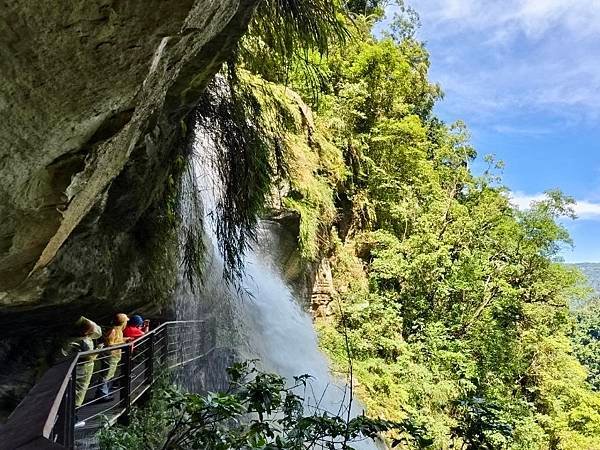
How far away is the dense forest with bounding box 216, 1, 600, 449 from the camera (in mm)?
13070

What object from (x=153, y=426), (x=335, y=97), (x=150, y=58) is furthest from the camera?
(x=335, y=97)

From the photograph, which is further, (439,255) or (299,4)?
(439,255)

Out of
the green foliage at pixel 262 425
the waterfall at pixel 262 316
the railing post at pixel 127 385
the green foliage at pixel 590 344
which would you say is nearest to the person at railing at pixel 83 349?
the railing post at pixel 127 385

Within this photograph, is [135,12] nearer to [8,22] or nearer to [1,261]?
[8,22]

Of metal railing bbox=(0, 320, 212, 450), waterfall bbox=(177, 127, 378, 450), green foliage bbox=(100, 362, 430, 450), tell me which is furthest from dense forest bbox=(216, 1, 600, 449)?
green foliage bbox=(100, 362, 430, 450)

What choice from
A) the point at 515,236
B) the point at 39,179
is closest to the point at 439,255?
the point at 515,236

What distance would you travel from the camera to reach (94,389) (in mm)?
5559

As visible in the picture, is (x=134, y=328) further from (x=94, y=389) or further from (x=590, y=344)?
(x=590, y=344)

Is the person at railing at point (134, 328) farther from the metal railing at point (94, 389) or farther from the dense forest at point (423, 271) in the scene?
the dense forest at point (423, 271)

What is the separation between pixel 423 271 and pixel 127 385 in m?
12.1

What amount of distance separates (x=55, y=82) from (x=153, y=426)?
369cm

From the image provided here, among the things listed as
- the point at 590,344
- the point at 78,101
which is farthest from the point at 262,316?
the point at 590,344

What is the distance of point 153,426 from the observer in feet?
15.5

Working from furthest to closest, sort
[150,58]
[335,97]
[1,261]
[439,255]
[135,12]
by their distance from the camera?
[335,97]
[439,255]
[1,261]
[150,58]
[135,12]
